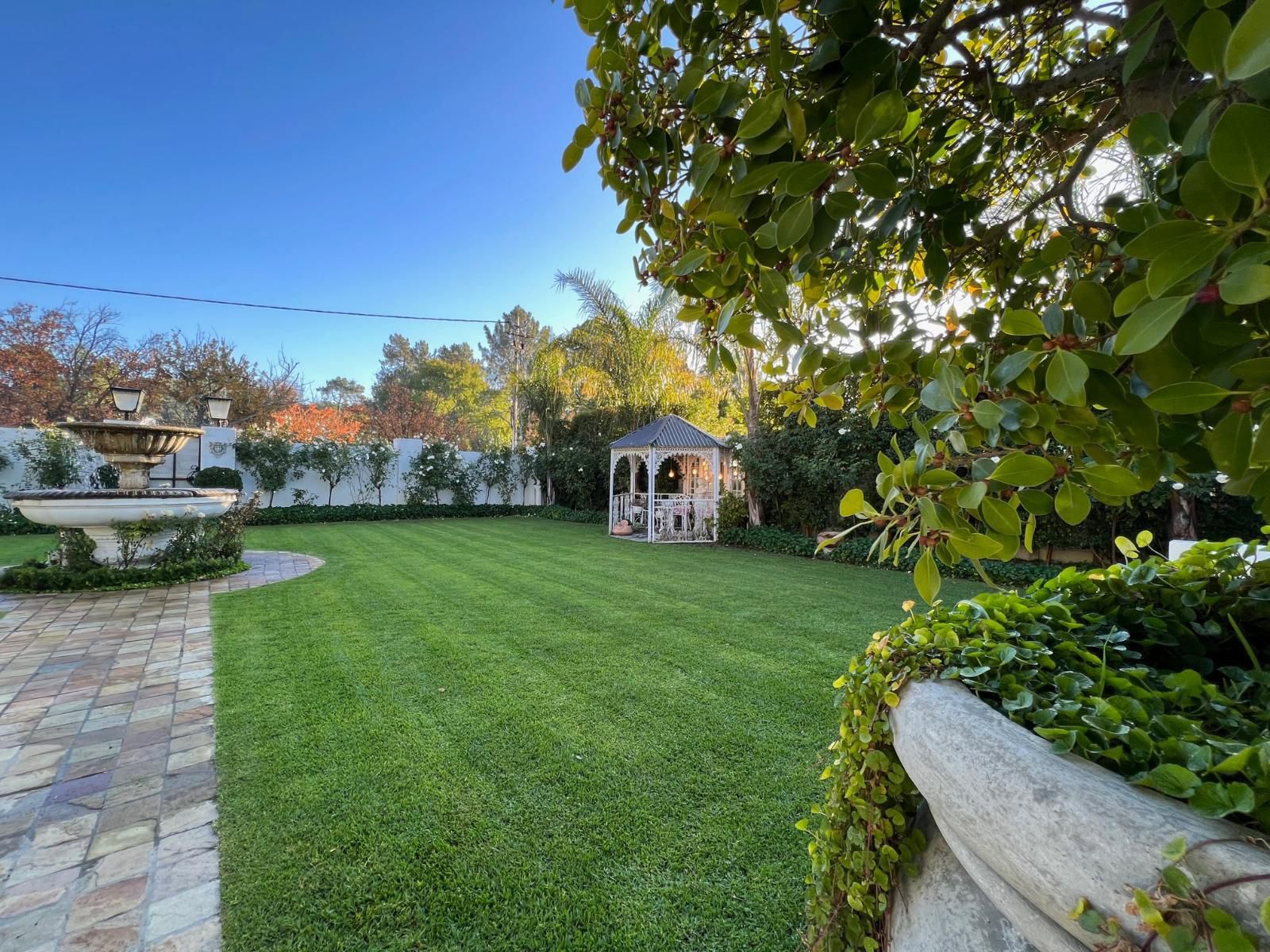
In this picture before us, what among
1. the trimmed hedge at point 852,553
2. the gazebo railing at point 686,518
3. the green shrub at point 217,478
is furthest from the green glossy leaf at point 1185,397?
the green shrub at point 217,478

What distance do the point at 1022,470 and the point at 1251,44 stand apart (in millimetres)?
365

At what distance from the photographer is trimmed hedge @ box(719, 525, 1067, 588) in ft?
20.6

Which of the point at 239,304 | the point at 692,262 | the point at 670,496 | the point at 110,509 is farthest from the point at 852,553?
the point at 239,304

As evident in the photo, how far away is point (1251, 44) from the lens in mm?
347

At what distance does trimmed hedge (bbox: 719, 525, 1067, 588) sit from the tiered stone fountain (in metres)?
7.30

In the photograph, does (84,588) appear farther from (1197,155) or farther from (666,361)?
(666,361)

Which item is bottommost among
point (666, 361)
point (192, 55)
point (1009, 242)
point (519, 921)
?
point (519, 921)

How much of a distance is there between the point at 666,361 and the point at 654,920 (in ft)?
38.5

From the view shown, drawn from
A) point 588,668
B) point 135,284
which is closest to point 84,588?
point 588,668

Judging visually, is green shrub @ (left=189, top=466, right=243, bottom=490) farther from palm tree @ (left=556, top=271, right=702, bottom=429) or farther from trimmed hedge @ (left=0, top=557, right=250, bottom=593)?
palm tree @ (left=556, top=271, right=702, bottom=429)

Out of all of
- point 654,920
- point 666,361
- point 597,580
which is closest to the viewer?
point 654,920

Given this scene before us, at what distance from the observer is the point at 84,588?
18.9 ft

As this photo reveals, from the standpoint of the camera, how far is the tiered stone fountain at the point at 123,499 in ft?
18.4

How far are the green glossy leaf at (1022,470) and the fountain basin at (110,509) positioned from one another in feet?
26.1
